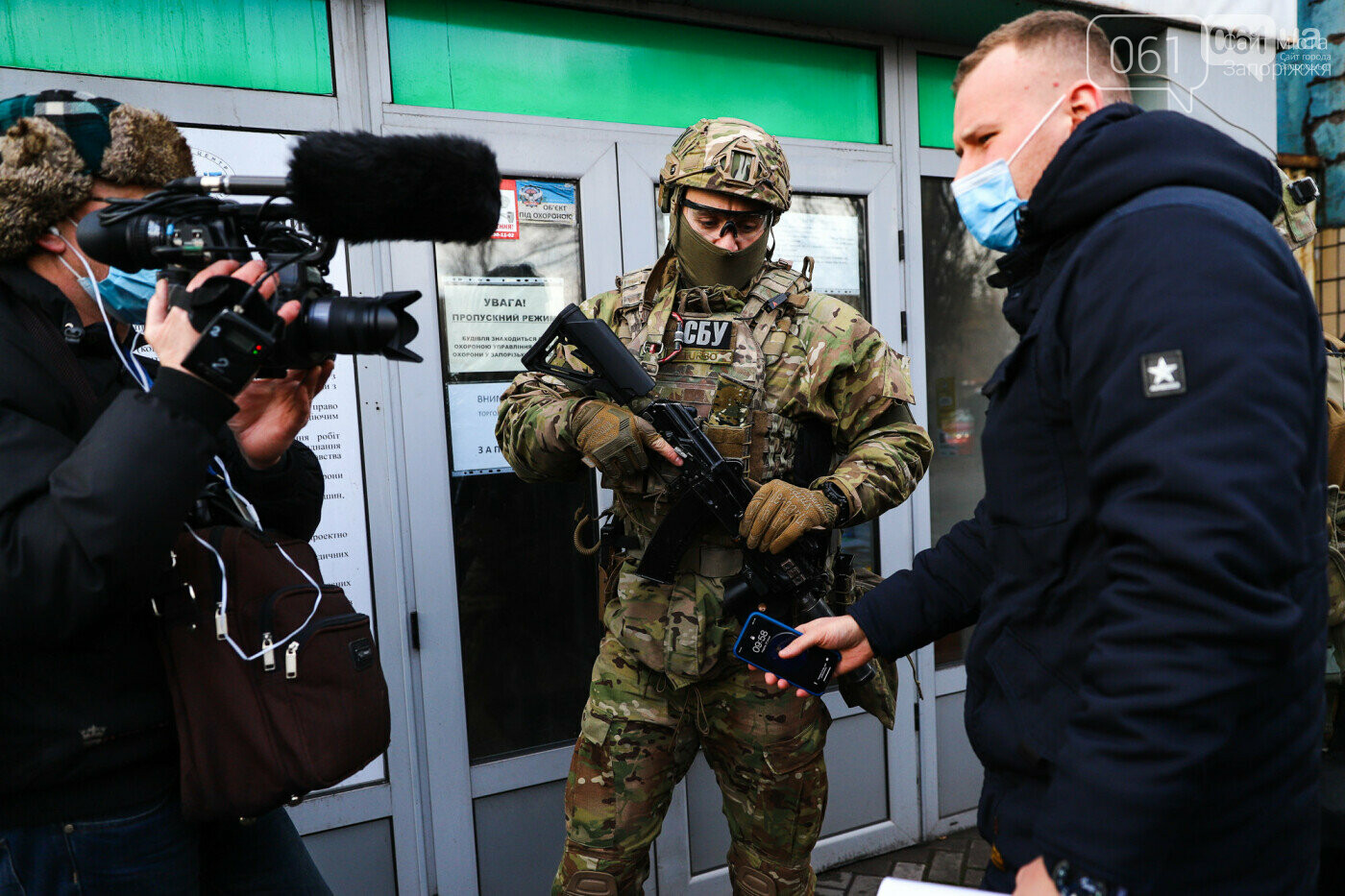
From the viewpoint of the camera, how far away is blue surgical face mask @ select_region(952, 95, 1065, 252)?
1.26 metres

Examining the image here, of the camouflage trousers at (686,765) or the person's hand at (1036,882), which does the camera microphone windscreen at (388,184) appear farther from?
the camouflage trousers at (686,765)

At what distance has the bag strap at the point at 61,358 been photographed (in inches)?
47.6

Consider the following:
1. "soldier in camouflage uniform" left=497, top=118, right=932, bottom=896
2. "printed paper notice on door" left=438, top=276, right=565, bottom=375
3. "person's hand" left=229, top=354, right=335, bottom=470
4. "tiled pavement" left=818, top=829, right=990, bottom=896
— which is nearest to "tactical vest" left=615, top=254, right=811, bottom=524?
"soldier in camouflage uniform" left=497, top=118, right=932, bottom=896

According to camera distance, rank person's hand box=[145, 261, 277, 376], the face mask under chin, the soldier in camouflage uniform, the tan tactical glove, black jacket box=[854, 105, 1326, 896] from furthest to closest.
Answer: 1. the face mask under chin
2. the soldier in camouflage uniform
3. the tan tactical glove
4. person's hand box=[145, 261, 277, 376]
5. black jacket box=[854, 105, 1326, 896]

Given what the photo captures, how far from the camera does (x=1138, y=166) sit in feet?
3.32

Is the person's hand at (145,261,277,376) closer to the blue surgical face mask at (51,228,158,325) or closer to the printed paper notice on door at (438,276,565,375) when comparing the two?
the blue surgical face mask at (51,228,158,325)

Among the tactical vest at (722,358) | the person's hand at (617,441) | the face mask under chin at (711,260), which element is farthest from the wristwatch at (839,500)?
the face mask under chin at (711,260)

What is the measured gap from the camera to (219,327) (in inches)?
44.3

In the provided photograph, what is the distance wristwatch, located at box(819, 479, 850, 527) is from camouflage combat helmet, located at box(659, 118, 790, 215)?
75cm

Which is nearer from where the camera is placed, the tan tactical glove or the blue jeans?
the blue jeans

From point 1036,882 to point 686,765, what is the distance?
1.40m

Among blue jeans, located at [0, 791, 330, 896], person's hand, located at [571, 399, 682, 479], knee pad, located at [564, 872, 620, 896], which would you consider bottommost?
knee pad, located at [564, 872, 620, 896]

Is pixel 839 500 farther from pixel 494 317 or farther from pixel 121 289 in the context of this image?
pixel 121 289

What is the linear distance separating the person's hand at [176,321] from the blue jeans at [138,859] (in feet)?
2.23
